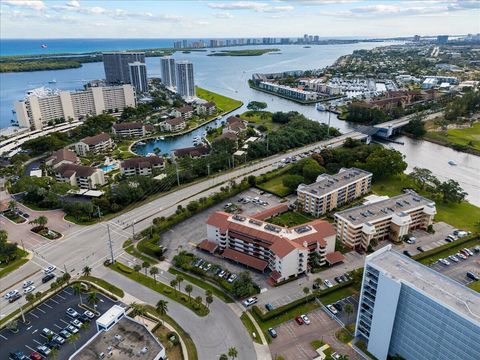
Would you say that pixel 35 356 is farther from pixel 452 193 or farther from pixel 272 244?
pixel 452 193

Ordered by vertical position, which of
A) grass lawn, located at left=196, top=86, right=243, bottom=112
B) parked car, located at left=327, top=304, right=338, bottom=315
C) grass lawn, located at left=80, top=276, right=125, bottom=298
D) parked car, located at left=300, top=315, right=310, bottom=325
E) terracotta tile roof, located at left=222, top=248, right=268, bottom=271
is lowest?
grass lawn, located at left=80, top=276, right=125, bottom=298

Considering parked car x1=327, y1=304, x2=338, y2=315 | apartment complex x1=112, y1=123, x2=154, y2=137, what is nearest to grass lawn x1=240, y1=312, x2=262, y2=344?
parked car x1=327, y1=304, x2=338, y2=315

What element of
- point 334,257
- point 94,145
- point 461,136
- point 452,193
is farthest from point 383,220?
point 94,145

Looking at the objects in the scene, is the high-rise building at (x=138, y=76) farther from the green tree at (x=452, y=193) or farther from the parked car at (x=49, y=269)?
the green tree at (x=452, y=193)

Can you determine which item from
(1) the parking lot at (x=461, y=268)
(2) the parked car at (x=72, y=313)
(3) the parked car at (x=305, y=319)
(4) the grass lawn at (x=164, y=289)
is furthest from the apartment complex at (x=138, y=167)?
(1) the parking lot at (x=461, y=268)

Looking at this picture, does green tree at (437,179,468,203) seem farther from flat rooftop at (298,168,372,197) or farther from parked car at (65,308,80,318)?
parked car at (65,308,80,318)
